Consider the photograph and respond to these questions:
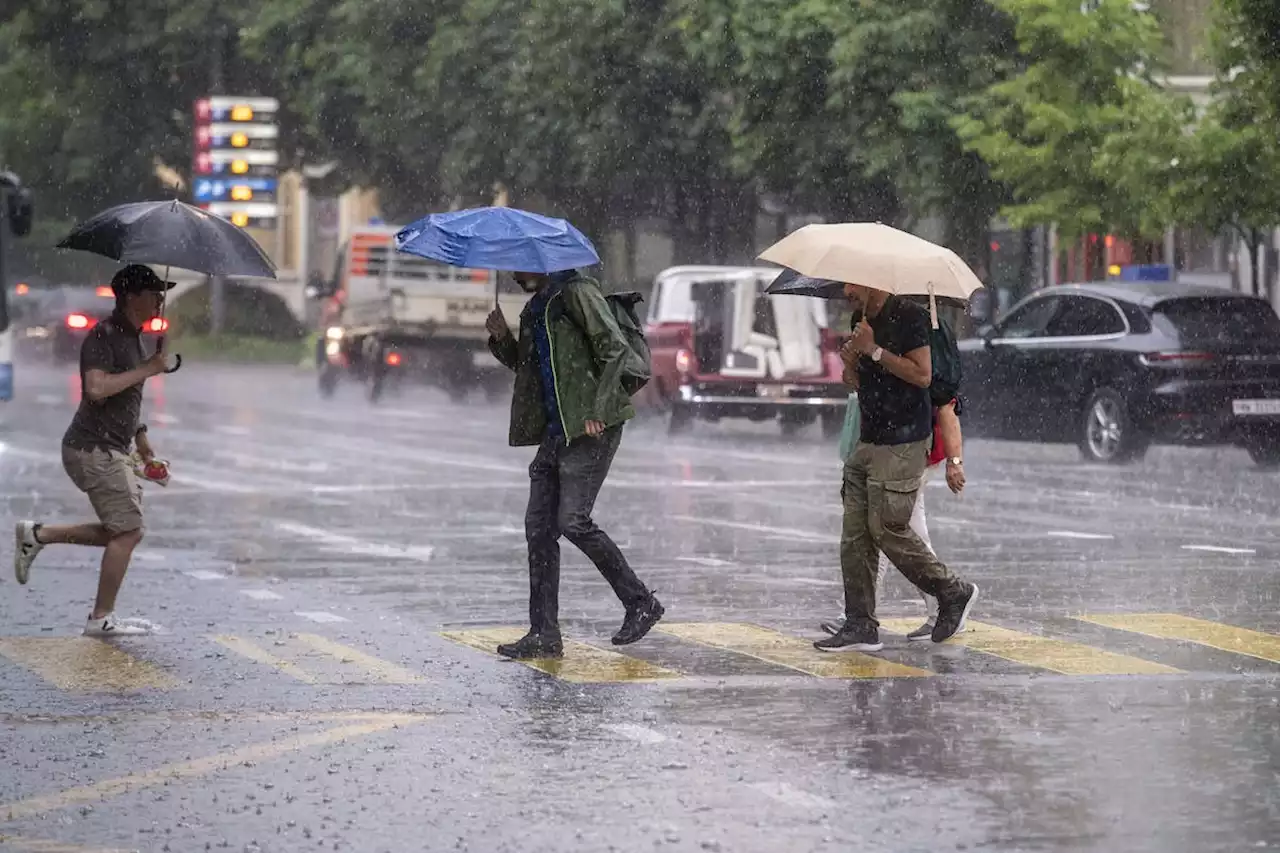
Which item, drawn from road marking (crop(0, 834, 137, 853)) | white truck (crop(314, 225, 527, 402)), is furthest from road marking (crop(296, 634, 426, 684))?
white truck (crop(314, 225, 527, 402))

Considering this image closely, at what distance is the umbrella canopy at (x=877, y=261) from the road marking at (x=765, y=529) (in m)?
5.68

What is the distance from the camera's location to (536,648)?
11.0 metres

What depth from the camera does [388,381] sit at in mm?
40156

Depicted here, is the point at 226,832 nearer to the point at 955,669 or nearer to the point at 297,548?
the point at 955,669

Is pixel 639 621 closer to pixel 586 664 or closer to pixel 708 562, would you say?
pixel 586 664

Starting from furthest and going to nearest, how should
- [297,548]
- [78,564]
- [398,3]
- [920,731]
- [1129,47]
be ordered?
1. [398,3]
2. [1129,47]
3. [297,548]
4. [78,564]
5. [920,731]

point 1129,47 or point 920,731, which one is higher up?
point 1129,47

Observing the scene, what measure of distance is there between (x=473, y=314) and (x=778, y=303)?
10657mm

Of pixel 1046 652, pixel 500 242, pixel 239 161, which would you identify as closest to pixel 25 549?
pixel 500 242

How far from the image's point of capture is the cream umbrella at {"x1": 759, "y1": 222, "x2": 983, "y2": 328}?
11.0 metres

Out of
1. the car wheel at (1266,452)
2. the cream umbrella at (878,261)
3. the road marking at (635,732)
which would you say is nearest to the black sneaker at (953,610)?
the cream umbrella at (878,261)

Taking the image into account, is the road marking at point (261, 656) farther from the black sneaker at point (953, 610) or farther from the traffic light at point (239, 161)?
the traffic light at point (239, 161)

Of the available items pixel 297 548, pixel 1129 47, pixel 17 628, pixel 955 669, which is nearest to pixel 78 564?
pixel 297 548

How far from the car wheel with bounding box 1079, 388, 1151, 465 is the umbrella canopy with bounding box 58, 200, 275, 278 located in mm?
13204
